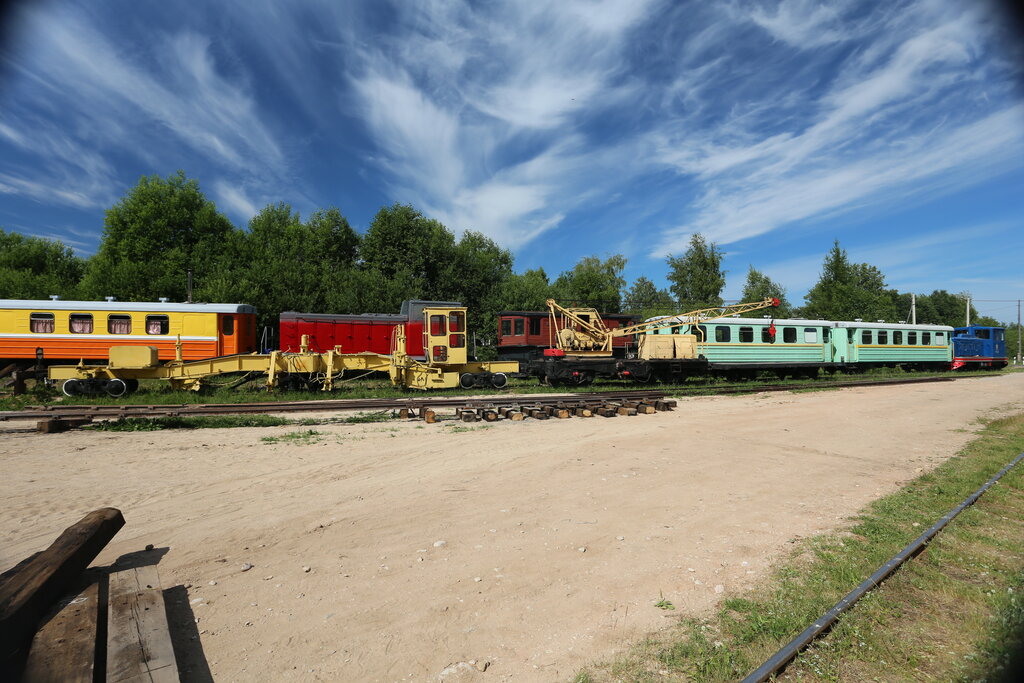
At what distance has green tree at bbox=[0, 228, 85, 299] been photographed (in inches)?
1153

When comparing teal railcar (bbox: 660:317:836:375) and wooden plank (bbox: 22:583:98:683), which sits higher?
teal railcar (bbox: 660:317:836:375)

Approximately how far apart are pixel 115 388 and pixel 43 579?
15.5m

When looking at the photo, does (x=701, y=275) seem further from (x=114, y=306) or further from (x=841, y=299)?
(x=114, y=306)

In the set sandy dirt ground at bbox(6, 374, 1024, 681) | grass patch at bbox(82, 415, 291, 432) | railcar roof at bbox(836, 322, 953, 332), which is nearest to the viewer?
sandy dirt ground at bbox(6, 374, 1024, 681)

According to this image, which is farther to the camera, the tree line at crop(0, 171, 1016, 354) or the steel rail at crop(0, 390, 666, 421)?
the tree line at crop(0, 171, 1016, 354)

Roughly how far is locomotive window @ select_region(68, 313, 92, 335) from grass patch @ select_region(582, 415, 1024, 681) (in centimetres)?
2189

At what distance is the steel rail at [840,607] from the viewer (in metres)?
2.67

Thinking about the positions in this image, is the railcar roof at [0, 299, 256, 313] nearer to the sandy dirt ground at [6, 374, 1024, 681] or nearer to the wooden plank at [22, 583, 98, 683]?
the sandy dirt ground at [6, 374, 1024, 681]

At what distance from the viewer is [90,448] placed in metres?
8.34

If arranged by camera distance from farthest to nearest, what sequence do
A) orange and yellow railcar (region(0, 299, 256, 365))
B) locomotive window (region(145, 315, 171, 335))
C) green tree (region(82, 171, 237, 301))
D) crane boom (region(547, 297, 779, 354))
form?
green tree (region(82, 171, 237, 301)), crane boom (region(547, 297, 779, 354)), locomotive window (region(145, 315, 171, 335)), orange and yellow railcar (region(0, 299, 256, 365))

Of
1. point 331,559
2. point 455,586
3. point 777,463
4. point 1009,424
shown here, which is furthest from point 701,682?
point 1009,424

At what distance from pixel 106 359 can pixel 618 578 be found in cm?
2096

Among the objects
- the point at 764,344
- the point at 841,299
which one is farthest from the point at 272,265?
the point at 841,299

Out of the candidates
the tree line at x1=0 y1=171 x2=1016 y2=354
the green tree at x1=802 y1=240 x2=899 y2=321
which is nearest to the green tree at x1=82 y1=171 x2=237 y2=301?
the tree line at x1=0 y1=171 x2=1016 y2=354
